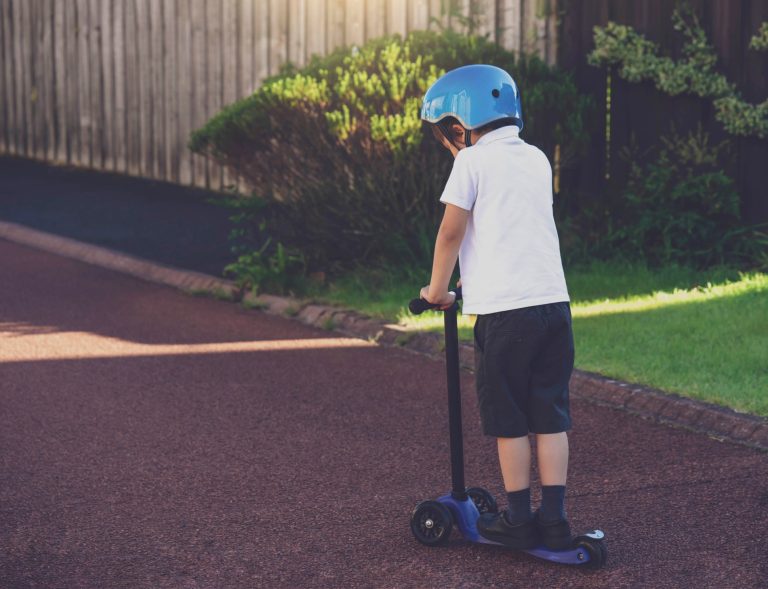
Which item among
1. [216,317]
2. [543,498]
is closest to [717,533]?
[543,498]

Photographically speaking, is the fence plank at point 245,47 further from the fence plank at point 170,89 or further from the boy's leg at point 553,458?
the boy's leg at point 553,458

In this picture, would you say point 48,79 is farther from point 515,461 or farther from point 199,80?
point 515,461

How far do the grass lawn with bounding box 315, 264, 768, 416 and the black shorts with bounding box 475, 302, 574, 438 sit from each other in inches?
78.2

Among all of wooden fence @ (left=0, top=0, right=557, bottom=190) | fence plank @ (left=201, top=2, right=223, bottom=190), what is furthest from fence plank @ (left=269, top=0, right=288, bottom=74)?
fence plank @ (left=201, top=2, right=223, bottom=190)

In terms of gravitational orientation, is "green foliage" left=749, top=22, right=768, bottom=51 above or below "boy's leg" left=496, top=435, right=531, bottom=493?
above

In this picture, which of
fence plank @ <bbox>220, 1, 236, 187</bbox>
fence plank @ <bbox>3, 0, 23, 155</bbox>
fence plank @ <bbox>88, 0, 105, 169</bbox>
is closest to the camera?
fence plank @ <bbox>220, 1, 236, 187</bbox>

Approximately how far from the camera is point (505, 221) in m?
4.41

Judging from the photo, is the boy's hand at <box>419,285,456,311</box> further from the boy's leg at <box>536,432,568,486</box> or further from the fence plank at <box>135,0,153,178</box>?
the fence plank at <box>135,0,153,178</box>

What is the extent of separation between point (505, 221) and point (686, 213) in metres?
5.60

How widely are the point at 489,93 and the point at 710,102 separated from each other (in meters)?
5.81

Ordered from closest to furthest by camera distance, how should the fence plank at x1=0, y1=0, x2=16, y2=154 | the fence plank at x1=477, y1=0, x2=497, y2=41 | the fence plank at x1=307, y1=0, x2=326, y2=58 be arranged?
the fence plank at x1=477, y1=0, x2=497, y2=41, the fence plank at x1=307, y1=0, x2=326, y2=58, the fence plank at x1=0, y1=0, x2=16, y2=154

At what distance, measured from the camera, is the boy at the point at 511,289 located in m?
4.40

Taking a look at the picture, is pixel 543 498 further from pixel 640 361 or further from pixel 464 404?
pixel 640 361

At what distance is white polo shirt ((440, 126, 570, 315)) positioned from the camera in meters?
4.39
